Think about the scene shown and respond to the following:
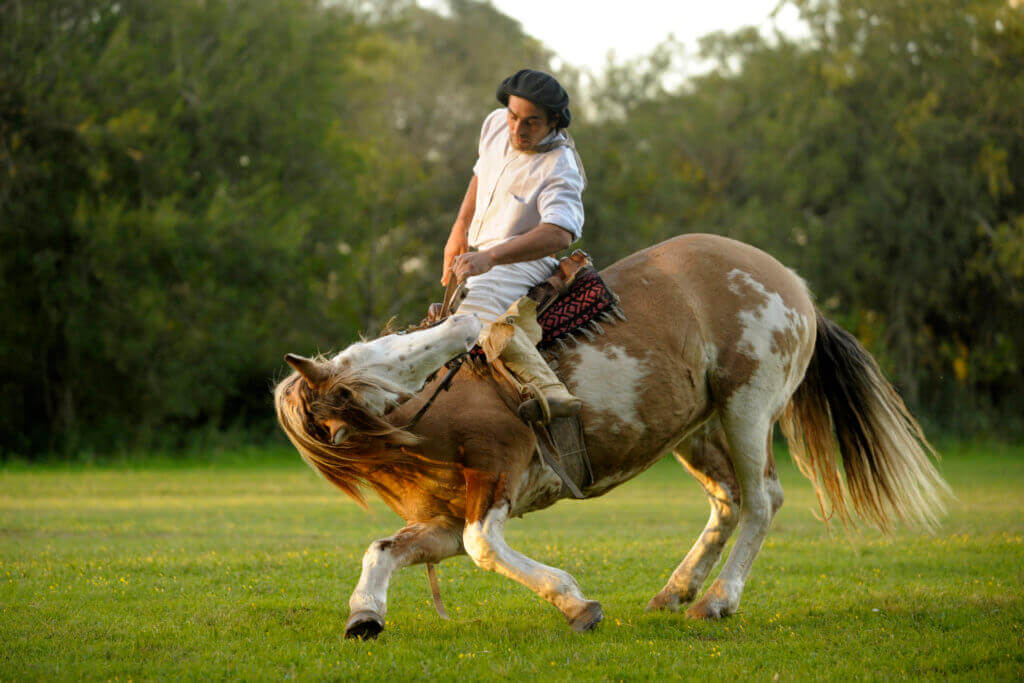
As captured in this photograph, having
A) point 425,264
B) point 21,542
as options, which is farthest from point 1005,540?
point 425,264

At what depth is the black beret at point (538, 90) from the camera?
18.4ft

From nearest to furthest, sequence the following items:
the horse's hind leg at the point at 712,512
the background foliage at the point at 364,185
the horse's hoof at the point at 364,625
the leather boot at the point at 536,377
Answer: the horse's hoof at the point at 364,625 < the leather boot at the point at 536,377 < the horse's hind leg at the point at 712,512 < the background foliage at the point at 364,185

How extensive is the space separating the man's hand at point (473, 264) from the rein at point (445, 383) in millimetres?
411

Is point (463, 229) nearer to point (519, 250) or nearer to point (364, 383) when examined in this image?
point (519, 250)

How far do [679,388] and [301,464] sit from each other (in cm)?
1914

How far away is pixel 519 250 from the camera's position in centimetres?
547

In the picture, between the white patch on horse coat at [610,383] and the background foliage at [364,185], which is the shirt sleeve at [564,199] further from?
the background foliage at [364,185]

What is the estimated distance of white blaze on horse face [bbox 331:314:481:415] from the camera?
16.6ft

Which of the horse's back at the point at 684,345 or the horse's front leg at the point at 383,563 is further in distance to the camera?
the horse's back at the point at 684,345

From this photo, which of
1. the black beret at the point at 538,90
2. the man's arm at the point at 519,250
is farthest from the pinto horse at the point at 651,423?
the black beret at the point at 538,90

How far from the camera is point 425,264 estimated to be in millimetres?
29984

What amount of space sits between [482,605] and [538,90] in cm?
312

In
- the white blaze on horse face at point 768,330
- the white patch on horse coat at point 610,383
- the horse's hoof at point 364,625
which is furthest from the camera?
the white blaze on horse face at point 768,330

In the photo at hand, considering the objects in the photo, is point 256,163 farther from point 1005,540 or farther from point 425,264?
point 1005,540
